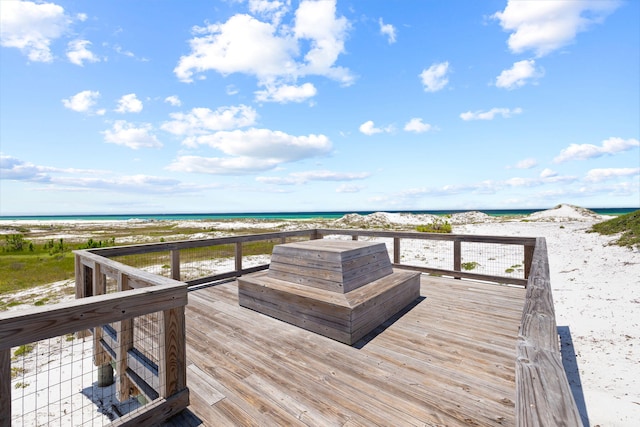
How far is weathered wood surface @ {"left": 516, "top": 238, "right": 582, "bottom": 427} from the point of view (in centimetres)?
100

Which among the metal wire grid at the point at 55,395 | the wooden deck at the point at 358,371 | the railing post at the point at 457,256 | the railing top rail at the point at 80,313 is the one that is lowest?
the metal wire grid at the point at 55,395

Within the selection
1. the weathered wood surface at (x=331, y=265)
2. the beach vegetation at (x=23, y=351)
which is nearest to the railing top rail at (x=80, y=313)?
the weathered wood surface at (x=331, y=265)

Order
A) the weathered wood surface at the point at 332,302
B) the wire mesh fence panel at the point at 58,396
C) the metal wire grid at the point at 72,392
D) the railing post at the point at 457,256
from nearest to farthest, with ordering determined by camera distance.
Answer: the metal wire grid at the point at 72,392
the weathered wood surface at the point at 332,302
the wire mesh fence panel at the point at 58,396
the railing post at the point at 457,256

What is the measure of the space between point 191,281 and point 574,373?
23.1ft

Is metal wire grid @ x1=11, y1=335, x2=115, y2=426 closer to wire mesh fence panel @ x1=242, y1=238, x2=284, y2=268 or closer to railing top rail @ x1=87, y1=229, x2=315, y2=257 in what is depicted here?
railing top rail @ x1=87, y1=229, x2=315, y2=257

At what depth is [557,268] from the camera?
37.7 ft

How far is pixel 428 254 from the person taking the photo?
1445cm

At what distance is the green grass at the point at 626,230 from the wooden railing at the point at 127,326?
57.5ft

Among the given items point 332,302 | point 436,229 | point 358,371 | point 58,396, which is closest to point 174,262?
point 58,396

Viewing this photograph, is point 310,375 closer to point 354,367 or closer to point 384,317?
point 354,367

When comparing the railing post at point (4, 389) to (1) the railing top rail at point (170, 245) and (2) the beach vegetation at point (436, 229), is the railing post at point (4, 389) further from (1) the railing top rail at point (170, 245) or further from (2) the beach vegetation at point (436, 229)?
(2) the beach vegetation at point (436, 229)

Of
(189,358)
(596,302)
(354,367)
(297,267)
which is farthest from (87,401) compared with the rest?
(596,302)

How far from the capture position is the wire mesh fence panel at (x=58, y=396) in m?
4.57

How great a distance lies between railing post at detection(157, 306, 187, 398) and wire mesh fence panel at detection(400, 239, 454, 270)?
9.21 meters
